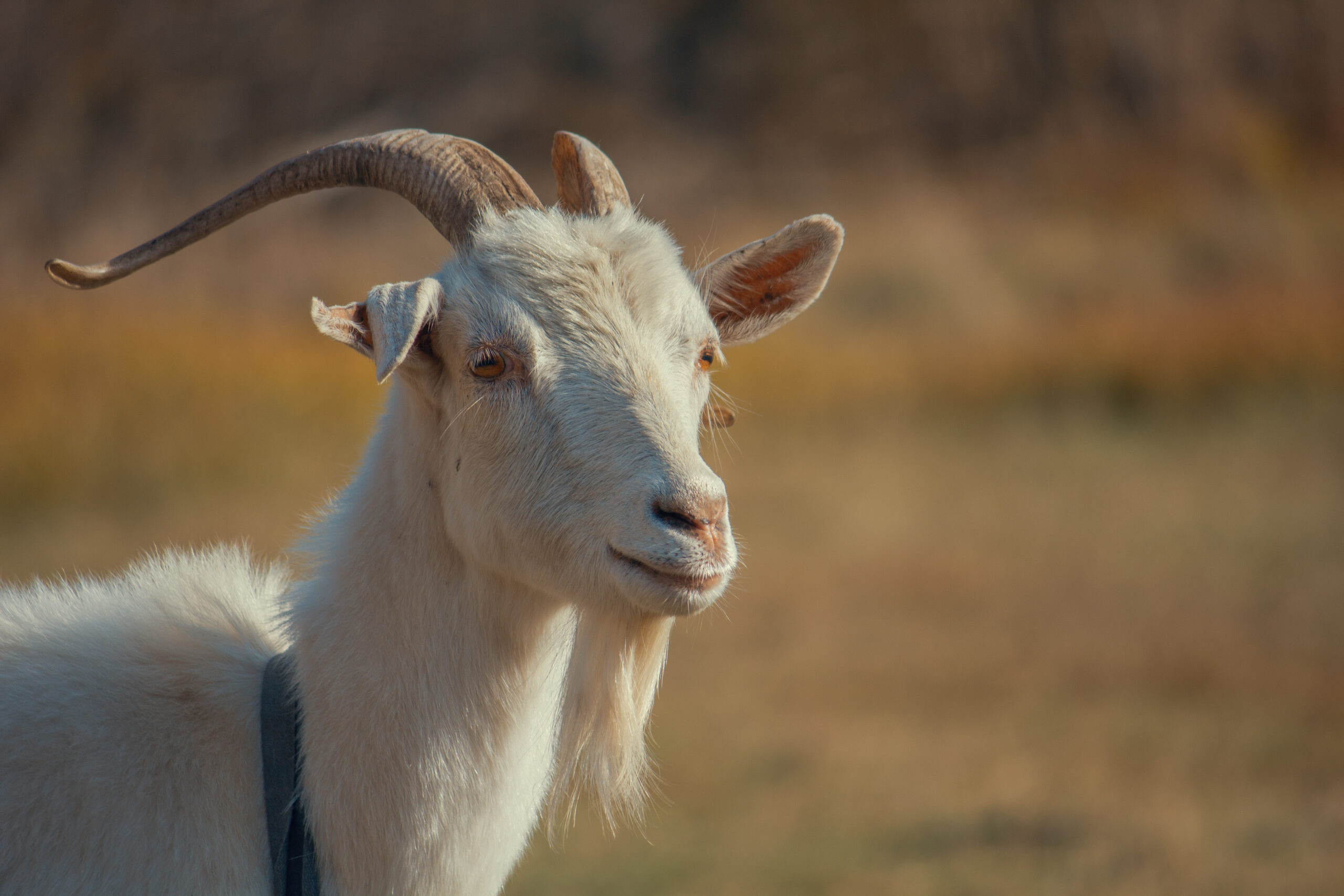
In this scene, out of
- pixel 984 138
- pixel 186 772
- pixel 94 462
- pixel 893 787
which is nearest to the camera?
pixel 186 772

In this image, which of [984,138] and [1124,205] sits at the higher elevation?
[984,138]

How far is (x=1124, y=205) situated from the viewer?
16125 millimetres

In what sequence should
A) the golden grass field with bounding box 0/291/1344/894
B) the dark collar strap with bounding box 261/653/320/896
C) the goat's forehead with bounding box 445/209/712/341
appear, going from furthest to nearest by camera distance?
the golden grass field with bounding box 0/291/1344/894
the goat's forehead with bounding box 445/209/712/341
the dark collar strap with bounding box 261/653/320/896

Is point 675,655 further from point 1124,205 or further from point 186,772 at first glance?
point 1124,205

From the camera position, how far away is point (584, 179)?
2844 mm

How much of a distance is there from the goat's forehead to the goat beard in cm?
64

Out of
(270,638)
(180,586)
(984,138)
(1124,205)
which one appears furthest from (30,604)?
(984,138)

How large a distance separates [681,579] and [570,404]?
1.48 feet

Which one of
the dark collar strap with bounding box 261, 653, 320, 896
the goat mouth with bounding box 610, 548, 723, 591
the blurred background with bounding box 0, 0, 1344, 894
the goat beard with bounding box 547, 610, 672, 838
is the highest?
the blurred background with bounding box 0, 0, 1344, 894

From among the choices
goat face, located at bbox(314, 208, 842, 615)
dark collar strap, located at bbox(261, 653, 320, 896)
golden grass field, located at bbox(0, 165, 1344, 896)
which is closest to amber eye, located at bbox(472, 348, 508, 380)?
goat face, located at bbox(314, 208, 842, 615)

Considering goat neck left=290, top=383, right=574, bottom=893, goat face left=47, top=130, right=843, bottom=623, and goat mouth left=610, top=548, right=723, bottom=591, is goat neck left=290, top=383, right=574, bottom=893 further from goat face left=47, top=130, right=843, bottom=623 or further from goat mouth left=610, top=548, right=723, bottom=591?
goat mouth left=610, top=548, right=723, bottom=591

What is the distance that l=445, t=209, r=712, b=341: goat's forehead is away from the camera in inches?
97.6

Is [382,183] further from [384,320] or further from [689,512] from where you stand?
[689,512]

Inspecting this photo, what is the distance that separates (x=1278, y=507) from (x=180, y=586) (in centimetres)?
1049
